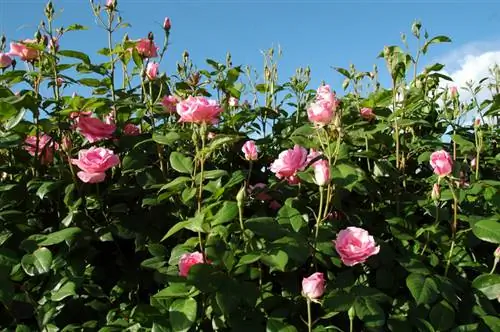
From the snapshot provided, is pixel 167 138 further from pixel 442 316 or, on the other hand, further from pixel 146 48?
pixel 442 316

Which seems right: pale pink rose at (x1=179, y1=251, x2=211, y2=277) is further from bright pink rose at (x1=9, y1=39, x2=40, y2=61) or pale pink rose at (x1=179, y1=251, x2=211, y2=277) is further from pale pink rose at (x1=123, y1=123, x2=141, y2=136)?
bright pink rose at (x1=9, y1=39, x2=40, y2=61)

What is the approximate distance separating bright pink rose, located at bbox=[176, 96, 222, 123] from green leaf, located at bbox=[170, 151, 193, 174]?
11cm

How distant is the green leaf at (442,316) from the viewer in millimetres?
1481

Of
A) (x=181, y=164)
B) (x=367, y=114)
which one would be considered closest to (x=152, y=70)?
(x=181, y=164)

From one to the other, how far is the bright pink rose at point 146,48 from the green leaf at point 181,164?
58 cm

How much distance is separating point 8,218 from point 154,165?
1.57 ft

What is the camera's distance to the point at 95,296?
1659 millimetres

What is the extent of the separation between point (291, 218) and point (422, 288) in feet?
1.22

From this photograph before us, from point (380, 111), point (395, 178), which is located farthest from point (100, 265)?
point (380, 111)

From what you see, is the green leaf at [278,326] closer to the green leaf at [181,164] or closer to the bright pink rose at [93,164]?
the green leaf at [181,164]

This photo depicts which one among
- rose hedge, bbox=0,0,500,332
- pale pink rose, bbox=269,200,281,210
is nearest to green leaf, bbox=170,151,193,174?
rose hedge, bbox=0,0,500,332

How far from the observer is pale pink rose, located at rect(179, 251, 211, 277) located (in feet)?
4.81

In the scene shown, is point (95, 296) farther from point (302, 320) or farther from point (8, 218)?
point (302, 320)

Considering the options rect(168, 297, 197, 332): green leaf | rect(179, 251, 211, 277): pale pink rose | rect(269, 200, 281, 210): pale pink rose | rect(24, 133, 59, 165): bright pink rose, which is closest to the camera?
rect(168, 297, 197, 332): green leaf
